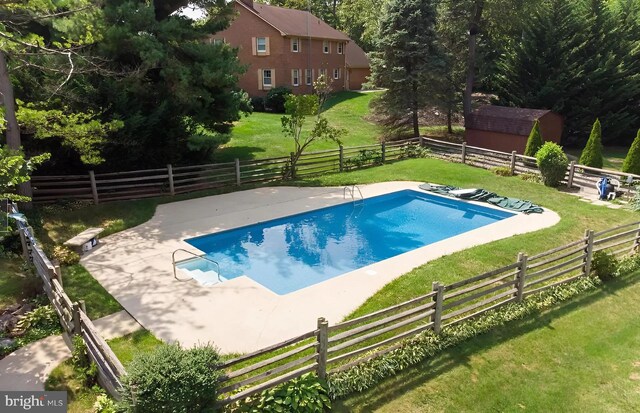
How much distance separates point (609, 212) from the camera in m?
15.8

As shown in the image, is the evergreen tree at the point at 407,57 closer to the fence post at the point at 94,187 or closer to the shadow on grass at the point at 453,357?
the fence post at the point at 94,187

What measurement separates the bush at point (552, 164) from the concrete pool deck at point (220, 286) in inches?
145

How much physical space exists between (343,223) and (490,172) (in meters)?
9.07

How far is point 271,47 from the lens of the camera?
37.3 metres

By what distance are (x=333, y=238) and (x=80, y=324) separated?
8.74 m

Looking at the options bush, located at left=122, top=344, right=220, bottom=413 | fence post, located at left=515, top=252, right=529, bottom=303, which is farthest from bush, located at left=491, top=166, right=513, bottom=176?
bush, located at left=122, top=344, right=220, bottom=413

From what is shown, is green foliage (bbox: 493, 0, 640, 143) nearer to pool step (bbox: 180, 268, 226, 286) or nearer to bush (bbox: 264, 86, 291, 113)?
bush (bbox: 264, 86, 291, 113)

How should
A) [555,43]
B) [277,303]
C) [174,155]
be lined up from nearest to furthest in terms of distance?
1. [277,303]
2. [174,155]
3. [555,43]

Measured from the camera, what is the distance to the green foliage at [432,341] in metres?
7.28

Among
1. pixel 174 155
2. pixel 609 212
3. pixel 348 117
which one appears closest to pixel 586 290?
pixel 609 212

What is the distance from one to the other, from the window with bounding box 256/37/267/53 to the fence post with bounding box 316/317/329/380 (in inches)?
1337

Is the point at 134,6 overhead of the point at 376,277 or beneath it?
overhead

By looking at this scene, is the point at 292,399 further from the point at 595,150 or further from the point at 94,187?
the point at 595,150

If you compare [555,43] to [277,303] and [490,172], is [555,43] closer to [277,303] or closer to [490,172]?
[490,172]
